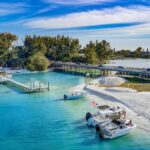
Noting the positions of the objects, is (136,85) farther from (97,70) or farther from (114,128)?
(97,70)

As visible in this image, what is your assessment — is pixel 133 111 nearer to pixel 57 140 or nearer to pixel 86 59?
pixel 57 140

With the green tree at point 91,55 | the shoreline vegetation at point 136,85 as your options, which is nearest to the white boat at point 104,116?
the shoreline vegetation at point 136,85

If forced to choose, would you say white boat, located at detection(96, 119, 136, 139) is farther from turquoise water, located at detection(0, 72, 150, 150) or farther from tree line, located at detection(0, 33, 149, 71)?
tree line, located at detection(0, 33, 149, 71)

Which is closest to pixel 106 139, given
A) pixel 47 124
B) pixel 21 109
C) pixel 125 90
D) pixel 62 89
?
pixel 47 124

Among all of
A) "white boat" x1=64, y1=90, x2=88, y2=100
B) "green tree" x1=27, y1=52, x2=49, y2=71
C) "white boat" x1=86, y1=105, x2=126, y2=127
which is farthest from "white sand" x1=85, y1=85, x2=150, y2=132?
"green tree" x1=27, y1=52, x2=49, y2=71

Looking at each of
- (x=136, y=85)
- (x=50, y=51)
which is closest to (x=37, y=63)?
(x=50, y=51)

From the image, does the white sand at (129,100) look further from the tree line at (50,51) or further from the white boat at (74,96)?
the tree line at (50,51)
